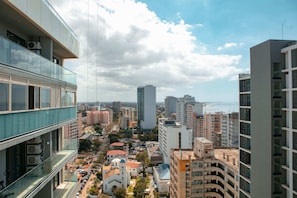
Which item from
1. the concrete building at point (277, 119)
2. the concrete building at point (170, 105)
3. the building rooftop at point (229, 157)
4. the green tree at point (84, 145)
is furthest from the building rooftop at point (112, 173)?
the concrete building at point (170, 105)

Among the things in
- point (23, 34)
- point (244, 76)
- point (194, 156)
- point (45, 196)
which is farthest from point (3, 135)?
point (194, 156)

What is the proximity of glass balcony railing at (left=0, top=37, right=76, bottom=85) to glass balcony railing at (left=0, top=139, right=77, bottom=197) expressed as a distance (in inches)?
66.5

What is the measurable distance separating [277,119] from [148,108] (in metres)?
71.9

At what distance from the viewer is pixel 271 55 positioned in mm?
7449

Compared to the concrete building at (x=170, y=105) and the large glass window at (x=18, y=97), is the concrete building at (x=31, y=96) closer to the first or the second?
the large glass window at (x=18, y=97)

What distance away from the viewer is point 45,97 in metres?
4.43

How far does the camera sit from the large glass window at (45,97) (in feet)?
14.1

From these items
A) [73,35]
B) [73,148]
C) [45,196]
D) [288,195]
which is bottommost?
[288,195]

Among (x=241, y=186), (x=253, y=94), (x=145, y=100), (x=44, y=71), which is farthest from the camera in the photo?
(x=145, y=100)

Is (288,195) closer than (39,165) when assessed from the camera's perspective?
No

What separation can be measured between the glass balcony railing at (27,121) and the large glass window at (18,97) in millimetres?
100

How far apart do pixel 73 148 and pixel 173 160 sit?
13.9 metres

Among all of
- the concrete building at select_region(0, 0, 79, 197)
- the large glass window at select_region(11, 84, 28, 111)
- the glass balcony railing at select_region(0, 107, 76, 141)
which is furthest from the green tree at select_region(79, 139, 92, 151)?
the large glass window at select_region(11, 84, 28, 111)

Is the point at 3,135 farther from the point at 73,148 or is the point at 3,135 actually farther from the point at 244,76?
the point at 244,76
